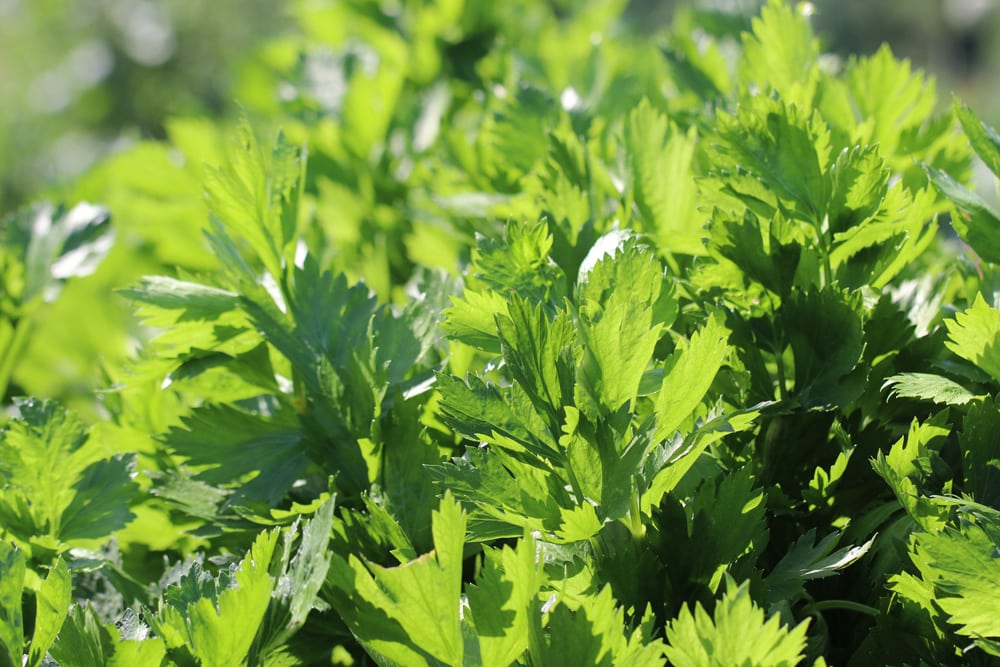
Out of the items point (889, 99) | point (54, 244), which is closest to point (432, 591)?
point (889, 99)

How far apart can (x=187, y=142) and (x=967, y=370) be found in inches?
42.5

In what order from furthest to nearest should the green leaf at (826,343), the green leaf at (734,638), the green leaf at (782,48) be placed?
the green leaf at (782,48), the green leaf at (826,343), the green leaf at (734,638)

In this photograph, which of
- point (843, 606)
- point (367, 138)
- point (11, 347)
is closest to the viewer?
point (843, 606)

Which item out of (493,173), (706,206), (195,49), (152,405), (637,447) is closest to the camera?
(637,447)

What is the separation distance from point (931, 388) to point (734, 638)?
0.20 m

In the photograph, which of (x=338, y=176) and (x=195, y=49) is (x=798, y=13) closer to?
(x=338, y=176)

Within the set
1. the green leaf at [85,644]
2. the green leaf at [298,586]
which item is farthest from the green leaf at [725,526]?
the green leaf at [85,644]

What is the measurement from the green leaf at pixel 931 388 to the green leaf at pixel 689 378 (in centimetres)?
12

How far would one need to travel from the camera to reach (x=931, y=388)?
0.54m

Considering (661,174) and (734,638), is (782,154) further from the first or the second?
(734,638)

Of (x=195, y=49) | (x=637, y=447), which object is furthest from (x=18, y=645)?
(x=195, y=49)

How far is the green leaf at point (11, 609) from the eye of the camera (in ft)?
1.72

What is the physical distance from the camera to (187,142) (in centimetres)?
132

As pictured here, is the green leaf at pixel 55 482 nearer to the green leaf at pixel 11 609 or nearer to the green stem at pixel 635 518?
the green leaf at pixel 11 609
